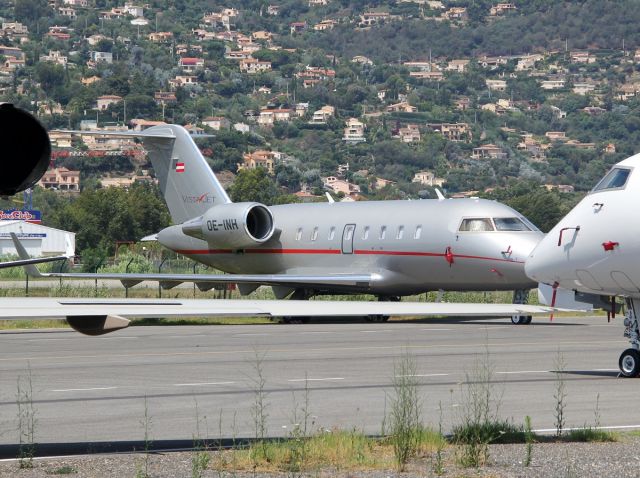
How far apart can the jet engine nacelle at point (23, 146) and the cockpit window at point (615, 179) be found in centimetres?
1063

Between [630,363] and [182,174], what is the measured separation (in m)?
23.7

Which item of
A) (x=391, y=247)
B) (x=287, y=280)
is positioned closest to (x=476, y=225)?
(x=391, y=247)

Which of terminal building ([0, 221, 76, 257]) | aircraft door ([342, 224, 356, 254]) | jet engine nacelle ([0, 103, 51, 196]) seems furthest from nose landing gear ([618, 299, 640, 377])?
terminal building ([0, 221, 76, 257])

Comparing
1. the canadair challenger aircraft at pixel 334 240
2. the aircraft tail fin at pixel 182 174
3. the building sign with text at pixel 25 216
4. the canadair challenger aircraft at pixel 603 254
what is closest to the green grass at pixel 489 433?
the canadair challenger aircraft at pixel 603 254

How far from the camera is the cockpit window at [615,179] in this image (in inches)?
699

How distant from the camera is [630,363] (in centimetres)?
1811

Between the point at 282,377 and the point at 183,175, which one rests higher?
the point at 183,175

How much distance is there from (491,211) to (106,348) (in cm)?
1189

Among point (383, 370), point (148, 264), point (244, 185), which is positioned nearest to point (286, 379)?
point (383, 370)

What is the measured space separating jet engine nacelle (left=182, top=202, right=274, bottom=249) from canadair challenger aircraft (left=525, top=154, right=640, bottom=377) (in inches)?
758

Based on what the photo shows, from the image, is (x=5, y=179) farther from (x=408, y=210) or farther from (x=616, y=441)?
(x=408, y=210)

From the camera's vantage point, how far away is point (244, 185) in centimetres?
12656

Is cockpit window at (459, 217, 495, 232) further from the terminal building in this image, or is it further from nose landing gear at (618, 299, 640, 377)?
the terminal building

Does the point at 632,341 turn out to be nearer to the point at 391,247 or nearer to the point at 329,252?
the point at 391,247
